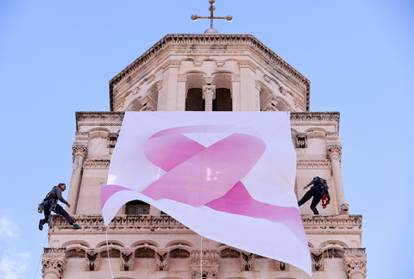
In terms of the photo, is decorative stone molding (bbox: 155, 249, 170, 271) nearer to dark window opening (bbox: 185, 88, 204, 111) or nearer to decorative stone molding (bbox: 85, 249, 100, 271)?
decorative stone molding (bbox: 85, 249, 100, 271)

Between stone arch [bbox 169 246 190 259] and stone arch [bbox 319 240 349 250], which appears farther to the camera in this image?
stone arch [bbox 319 240 349 250]

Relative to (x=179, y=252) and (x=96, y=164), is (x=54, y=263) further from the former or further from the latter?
(x=96, y=164)

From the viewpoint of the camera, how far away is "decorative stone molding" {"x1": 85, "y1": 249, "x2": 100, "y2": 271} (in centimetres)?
4156

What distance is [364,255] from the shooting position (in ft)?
137

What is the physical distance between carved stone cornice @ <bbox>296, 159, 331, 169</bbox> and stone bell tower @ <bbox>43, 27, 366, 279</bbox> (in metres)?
0.05

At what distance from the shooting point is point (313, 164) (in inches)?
1859

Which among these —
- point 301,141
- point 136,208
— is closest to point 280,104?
point 301,141

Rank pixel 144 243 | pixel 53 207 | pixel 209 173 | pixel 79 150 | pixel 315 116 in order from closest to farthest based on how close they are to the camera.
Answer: pixel 144 243
pixel 209 173
pixel 53 207
pixel 79 150
pixel 315 116

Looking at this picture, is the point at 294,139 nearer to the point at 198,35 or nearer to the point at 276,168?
the point at 276,168

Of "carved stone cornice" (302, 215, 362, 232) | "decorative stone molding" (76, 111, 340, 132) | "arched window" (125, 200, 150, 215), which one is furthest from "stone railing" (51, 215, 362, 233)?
"decorative stone molding" (76, 111, 340, 132)

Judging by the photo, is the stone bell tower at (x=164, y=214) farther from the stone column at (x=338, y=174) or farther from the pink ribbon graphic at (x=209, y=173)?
the pink ribbon graphic at (x=209, y=173)

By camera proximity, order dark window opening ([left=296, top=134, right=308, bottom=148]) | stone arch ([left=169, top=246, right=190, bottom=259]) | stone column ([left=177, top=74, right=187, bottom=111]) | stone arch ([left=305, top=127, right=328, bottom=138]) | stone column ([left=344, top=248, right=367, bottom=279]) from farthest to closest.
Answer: stone column ([left=177, top=74, right=187, bottom=111]) < stone arch ([left=305, top=127, right=328, bottom=138]) < dark window opening ([left=296, top=134, right=308, bottom=148]) < stone arch ([left=169, top=246, right=190, bottom=259]) < stone column ([left=344, top=248, right=367, bottom=279])

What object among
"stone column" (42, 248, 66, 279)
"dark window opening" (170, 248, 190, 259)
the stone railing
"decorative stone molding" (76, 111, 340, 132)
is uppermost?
"decorative stone molding" (76, 111, 340, 132)

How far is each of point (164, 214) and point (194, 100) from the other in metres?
11.5
